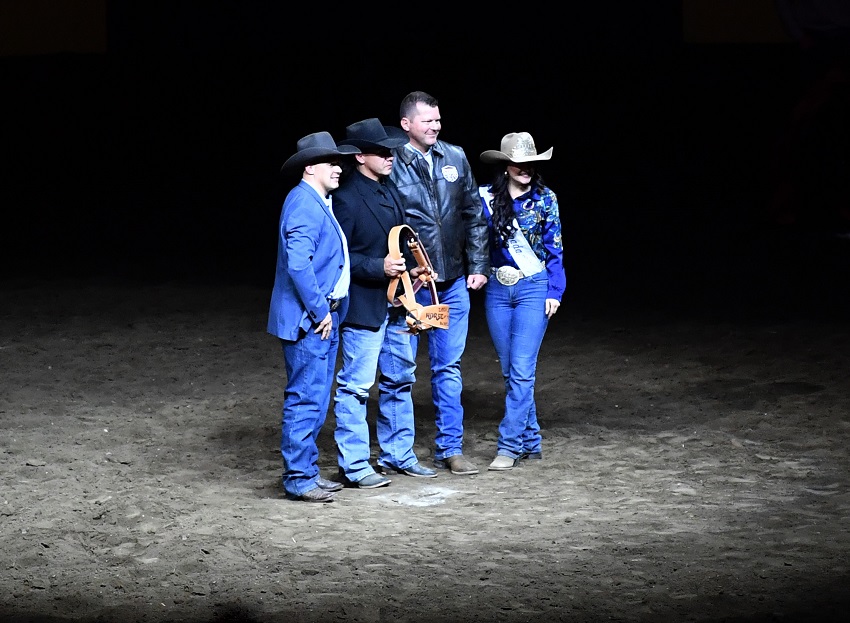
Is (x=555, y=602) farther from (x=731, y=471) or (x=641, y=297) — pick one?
(x=641, y=297)

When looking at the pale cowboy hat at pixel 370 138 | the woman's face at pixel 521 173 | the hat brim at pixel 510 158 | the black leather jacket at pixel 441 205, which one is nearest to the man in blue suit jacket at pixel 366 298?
the pale cowboy hat at pixel 370 138

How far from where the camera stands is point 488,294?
7160 mm

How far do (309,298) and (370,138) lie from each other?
98 centimetres

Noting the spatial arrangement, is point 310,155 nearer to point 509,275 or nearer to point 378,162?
point 378,162

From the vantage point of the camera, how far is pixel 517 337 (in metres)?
7.07

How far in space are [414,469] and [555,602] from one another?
218cm

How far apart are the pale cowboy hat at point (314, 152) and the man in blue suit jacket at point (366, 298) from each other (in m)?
0.26

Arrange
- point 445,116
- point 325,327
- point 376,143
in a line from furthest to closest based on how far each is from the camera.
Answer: point 445,116 → point 376,143 → point 325,327

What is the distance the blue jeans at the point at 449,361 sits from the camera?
702cm

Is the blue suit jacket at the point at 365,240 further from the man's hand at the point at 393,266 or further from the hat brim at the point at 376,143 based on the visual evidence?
the hat brim at the point at 376,143

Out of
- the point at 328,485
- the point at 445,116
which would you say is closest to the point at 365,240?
the point at 328,485

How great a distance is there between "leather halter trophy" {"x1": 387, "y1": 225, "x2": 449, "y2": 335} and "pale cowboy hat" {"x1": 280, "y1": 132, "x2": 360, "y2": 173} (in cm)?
53

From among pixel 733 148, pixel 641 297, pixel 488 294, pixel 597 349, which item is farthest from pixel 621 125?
pixel 488 294

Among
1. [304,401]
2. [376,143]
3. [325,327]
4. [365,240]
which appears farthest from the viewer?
[365,240]
